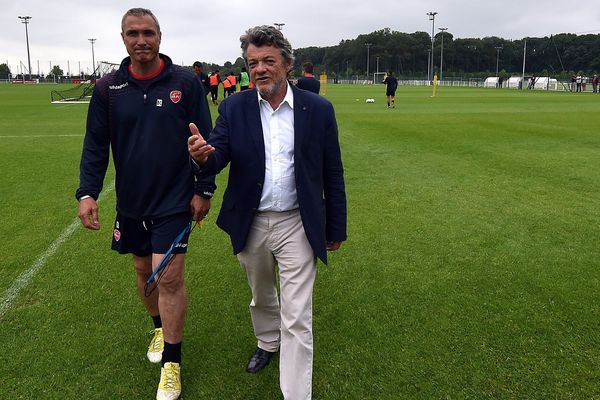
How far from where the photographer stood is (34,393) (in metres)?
2.95

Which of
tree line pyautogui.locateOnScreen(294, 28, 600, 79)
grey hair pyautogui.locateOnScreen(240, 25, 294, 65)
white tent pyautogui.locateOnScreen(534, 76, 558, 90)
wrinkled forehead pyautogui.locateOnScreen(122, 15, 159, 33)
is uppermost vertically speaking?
tree line pyautogui.locateOnScreen(294, 28, 600, 79)

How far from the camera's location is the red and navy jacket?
2.86 m

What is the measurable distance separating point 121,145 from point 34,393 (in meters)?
1.45

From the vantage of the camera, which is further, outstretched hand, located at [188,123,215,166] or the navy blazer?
the navy blazer

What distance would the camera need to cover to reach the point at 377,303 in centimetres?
406

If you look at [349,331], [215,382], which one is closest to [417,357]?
[349,331]

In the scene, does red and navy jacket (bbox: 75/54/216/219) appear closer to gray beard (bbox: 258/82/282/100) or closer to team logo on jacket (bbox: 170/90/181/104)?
team logo on jacket (bbox: 170/90/181/104)

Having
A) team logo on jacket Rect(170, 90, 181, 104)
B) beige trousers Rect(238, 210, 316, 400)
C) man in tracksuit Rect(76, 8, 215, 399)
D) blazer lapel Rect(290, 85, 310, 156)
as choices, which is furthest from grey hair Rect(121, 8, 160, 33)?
beige trousers Rect(238, 210, 316, 400)

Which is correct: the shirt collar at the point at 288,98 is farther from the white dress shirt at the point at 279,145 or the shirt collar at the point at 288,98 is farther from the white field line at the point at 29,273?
the white field line at the point at 29,273

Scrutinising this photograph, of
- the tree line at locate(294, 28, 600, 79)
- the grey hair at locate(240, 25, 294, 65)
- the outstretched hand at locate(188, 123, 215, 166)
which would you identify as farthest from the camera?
the tree line at locate(294, 28, 600, 79)

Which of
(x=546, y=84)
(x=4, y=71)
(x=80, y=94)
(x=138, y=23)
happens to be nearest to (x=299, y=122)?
(x=138, y=23)

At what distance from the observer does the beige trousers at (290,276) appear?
272cm

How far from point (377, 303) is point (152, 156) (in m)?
2.09

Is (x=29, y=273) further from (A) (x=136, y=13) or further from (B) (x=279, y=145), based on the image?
(B) (x=279, y=145)
